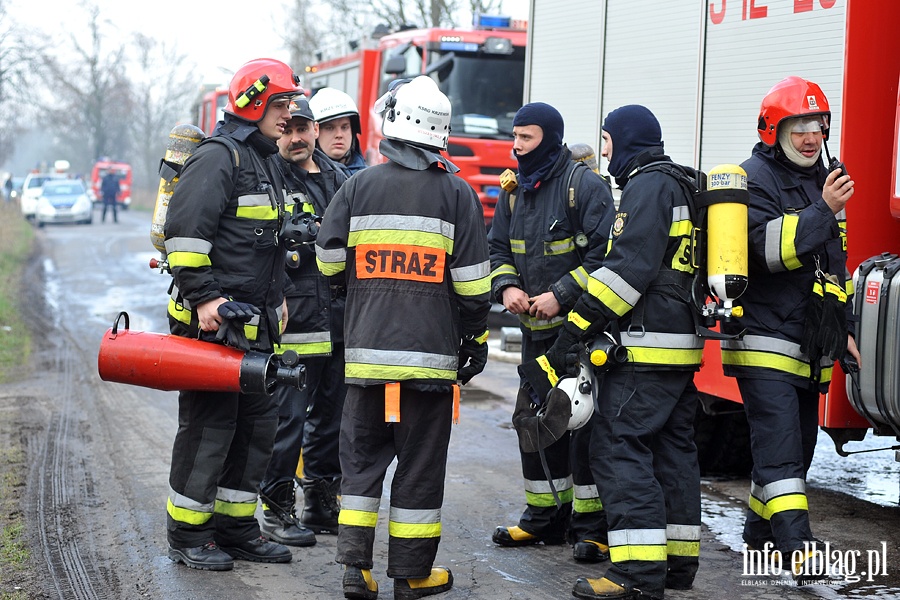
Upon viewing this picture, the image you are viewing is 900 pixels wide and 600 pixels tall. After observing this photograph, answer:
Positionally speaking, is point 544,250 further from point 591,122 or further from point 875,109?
point 591,122

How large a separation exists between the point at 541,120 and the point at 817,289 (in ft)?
4.80

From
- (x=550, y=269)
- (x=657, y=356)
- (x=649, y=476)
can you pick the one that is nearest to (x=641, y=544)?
(x=649, y=476)

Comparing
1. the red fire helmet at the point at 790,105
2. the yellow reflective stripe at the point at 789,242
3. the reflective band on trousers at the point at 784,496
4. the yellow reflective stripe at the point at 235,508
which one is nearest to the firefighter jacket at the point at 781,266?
the yellow reflective stripe at the point at 789,242

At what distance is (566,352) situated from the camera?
4.62m

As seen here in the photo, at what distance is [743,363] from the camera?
187 inches

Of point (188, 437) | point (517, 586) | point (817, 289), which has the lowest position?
point (517, 586)

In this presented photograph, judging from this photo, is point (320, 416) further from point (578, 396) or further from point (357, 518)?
point (578, 396)

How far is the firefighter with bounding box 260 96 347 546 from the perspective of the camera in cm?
542

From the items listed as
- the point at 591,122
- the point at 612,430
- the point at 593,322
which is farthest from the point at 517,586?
the point at 591,122

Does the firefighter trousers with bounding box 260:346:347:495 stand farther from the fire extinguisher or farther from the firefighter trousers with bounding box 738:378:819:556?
the firefighter trousers with bounding box 738:378:819:556

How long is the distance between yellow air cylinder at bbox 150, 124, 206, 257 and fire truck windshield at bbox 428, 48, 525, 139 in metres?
8.28

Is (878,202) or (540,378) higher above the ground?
(878,202)

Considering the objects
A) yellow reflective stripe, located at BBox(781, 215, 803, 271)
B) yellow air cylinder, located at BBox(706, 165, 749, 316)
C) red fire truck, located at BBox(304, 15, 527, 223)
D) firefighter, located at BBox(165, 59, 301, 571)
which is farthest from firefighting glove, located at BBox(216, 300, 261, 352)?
red fire truck, located at BBox(304, 15, 527, 223)

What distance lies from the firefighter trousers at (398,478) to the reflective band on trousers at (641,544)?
0.75m
